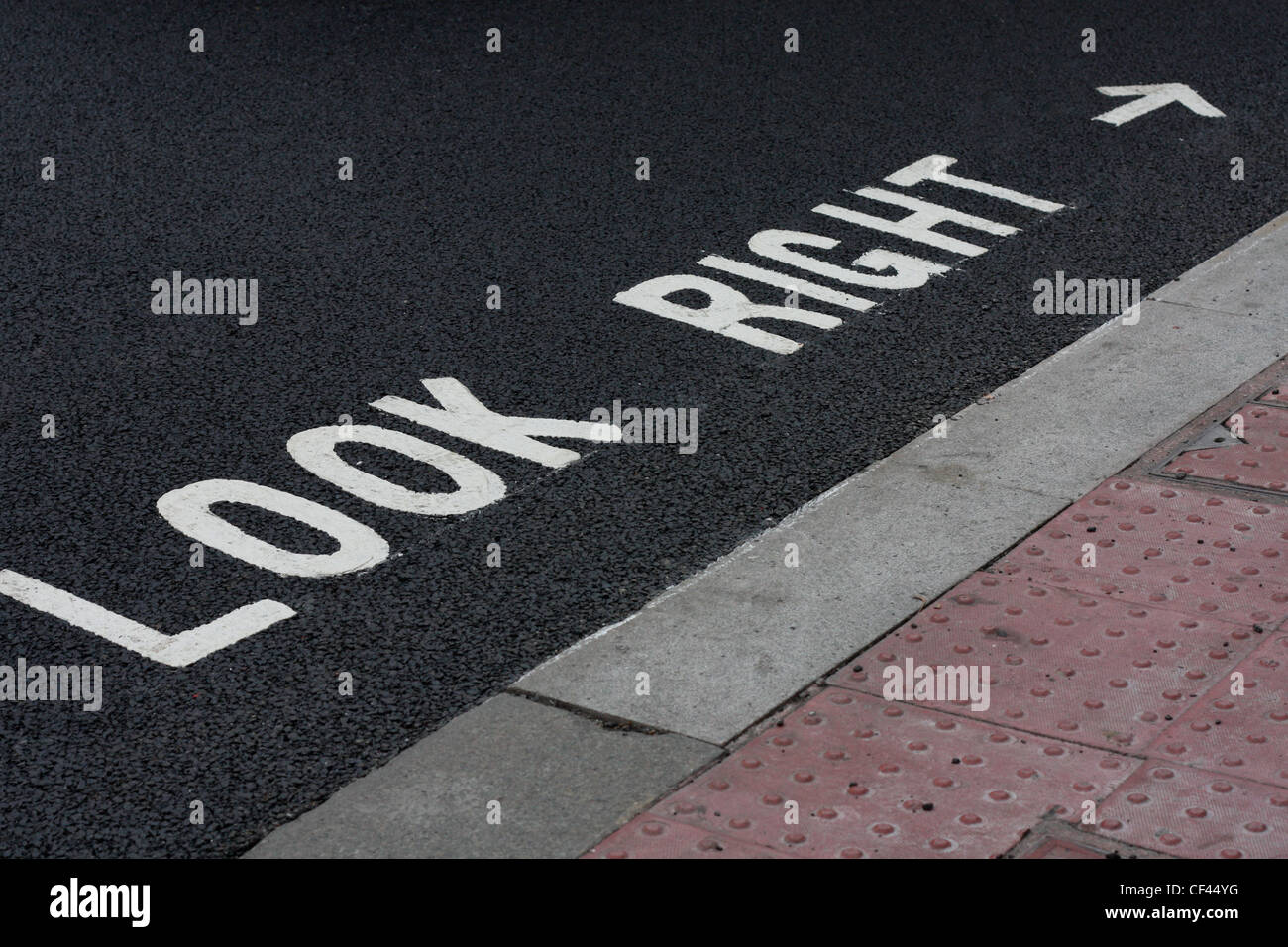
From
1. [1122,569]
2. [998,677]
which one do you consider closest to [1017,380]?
[1122,569]

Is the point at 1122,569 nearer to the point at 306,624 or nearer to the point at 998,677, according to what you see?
the point at 998,677

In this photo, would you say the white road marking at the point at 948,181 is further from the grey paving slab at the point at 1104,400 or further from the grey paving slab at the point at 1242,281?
the grey paving slab at the point at 1104,400

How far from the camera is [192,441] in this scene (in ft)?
19.0

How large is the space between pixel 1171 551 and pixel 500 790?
80.9 inches

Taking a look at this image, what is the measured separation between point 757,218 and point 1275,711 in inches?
151

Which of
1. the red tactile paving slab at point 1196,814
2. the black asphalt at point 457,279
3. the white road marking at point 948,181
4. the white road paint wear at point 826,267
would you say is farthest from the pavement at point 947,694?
the white road marking at point 948,181

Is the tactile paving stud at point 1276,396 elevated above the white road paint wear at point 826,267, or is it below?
below

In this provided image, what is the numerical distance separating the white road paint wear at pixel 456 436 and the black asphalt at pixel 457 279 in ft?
0.21

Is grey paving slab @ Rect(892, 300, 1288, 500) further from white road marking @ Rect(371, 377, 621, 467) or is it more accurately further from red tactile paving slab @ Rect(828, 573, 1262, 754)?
white road marking @ Rect(371, 377, 621, 467)

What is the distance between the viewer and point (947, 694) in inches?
171

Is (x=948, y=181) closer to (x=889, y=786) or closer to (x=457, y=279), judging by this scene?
(x=457, y=279)

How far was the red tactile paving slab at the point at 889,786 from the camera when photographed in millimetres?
3820
